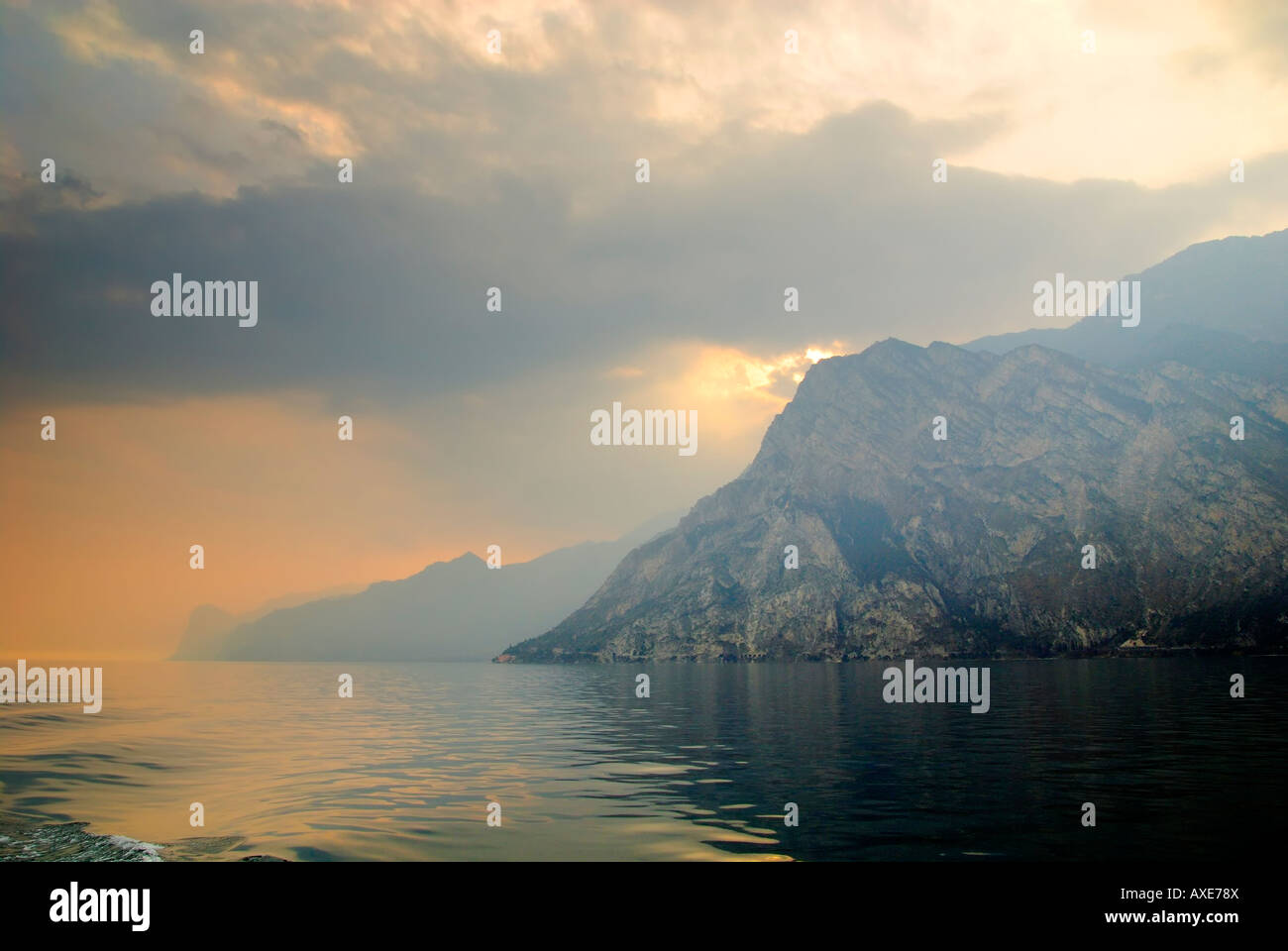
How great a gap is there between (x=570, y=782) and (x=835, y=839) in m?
15.4

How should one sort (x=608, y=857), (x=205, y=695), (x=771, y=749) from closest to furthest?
(x=608, y=857), (x=771, y=749), (x=205, y=695)

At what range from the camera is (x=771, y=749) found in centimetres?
4484

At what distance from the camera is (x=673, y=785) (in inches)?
1348

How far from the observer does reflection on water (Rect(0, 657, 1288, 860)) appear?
23641 mm

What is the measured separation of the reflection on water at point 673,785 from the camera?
931 inches
